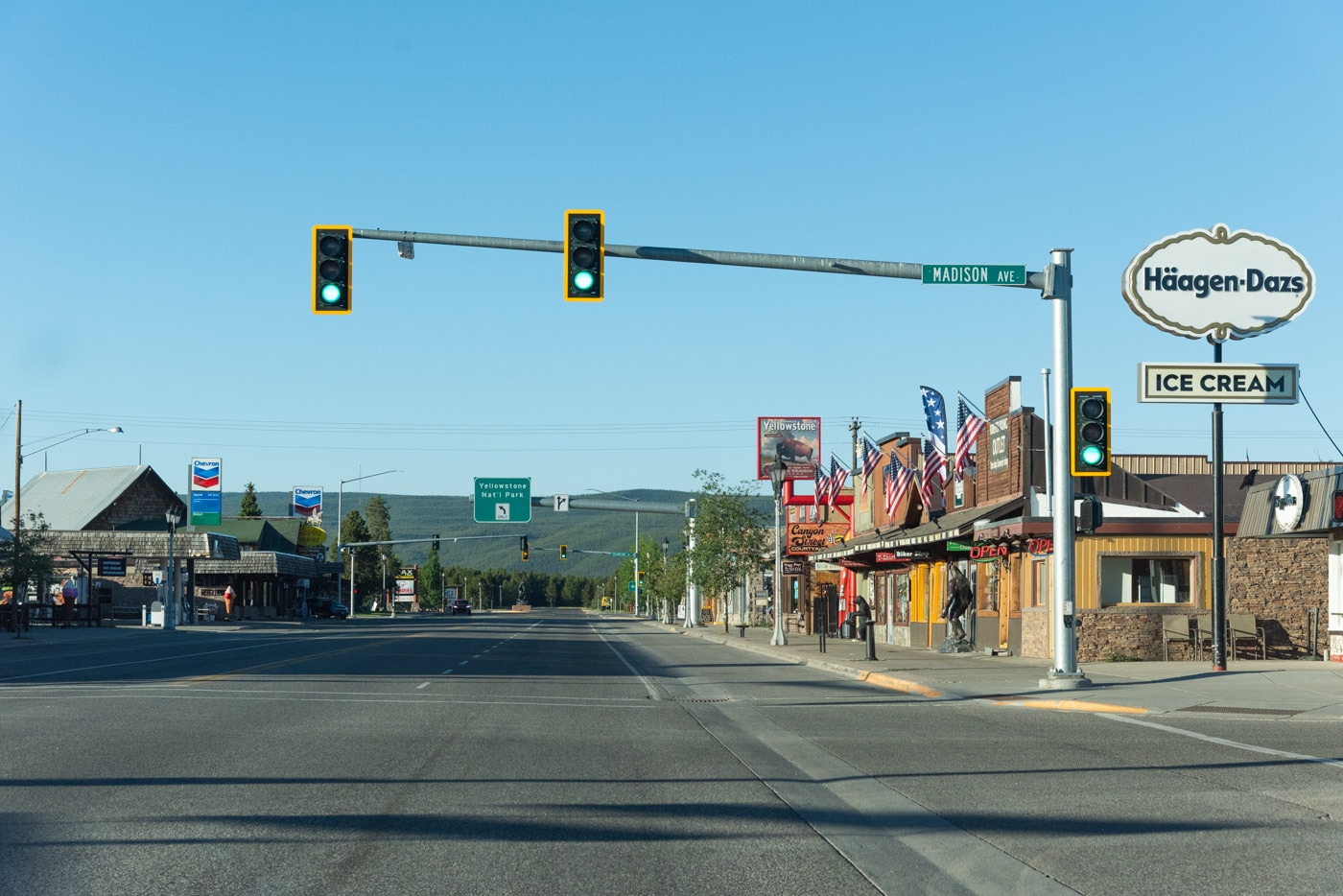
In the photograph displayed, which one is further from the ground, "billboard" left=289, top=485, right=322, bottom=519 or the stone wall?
"billboard" left=289, top=485, right=322, bottom=519

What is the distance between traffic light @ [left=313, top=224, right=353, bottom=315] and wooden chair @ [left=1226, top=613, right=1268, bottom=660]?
20171mm

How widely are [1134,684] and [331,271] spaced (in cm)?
1462

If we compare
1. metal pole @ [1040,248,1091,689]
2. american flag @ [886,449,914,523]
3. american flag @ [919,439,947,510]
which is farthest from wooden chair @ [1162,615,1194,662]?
american flag @ [886,449,914,523]

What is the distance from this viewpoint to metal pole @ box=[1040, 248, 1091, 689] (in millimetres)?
22594

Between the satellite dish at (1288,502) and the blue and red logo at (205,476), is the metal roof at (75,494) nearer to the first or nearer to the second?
the blue and red logo at (205,476)

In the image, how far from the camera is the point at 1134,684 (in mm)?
23578

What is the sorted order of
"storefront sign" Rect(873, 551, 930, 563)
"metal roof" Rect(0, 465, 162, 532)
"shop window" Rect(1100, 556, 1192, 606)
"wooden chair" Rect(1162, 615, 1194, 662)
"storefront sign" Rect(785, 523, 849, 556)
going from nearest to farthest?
"wooden chair" Rect(1162, 615, 1194, 662) → "shop window" Rect(1100, 556, 1192, 606) → "storefront sign" Rect(873, 551, 930, 563) → "storefront sign" Rect(785, 523, 849, 556) → "metal roof" Rect(0, 465, 162, 532)

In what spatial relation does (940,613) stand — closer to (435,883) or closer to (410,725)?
(410,725)

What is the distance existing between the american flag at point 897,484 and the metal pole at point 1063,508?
848 inches

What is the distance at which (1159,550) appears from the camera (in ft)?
102

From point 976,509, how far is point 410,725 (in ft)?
84.7

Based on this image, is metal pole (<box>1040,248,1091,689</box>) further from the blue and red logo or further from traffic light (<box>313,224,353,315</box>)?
the blue and red logo

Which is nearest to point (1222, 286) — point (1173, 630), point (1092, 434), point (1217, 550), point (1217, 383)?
point (1217, 383)

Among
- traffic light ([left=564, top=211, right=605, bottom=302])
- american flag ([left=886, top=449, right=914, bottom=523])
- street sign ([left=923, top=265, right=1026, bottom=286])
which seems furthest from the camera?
american flag ([left=886, top=449, right=914, bottom=523])
